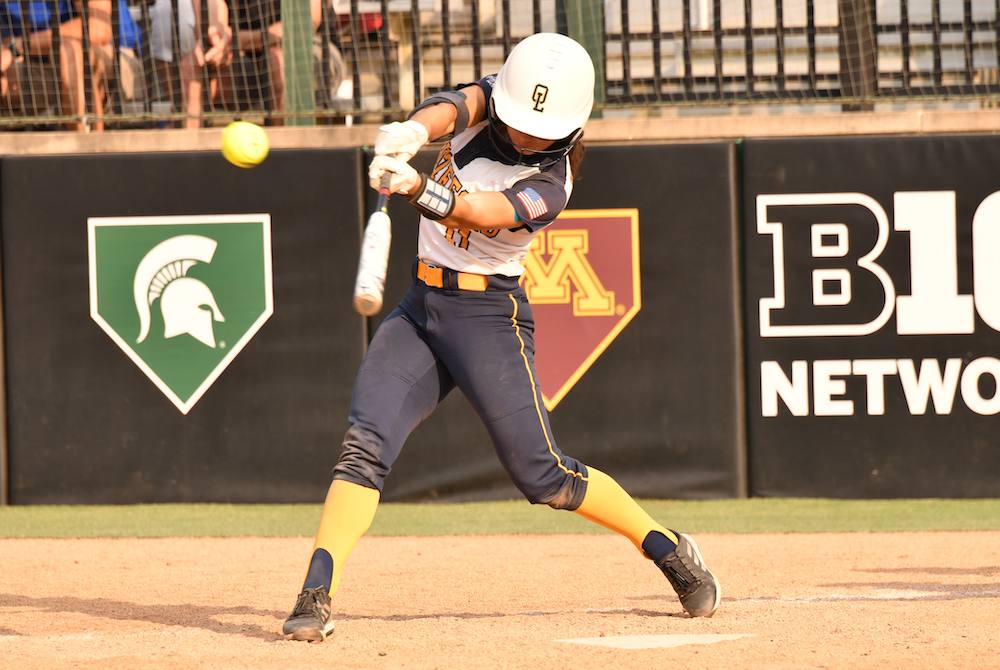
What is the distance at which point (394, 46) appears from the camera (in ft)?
26.5

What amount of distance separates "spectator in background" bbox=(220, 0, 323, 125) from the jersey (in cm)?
486

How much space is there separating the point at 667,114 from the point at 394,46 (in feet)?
6.80

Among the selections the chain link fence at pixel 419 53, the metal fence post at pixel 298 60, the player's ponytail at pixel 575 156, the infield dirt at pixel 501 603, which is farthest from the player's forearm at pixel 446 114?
the metal fence post at pixel 298 60

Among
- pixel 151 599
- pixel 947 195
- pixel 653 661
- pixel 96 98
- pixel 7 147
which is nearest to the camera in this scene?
pixel 653 661

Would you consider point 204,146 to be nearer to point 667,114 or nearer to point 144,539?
point 144,539

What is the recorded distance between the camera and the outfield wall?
6.68m

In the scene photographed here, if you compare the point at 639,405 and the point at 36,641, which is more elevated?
the point at 36,641

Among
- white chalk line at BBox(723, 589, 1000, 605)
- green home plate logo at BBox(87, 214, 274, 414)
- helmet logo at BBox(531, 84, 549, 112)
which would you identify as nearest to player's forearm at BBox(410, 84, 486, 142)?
helmet logo at BBox(531, 84, 549, 112)

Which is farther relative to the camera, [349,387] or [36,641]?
[349,387]

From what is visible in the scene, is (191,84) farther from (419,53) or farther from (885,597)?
(885,597)

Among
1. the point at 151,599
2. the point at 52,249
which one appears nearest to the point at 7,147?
the point at 52,249

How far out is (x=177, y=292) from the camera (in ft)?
22.5

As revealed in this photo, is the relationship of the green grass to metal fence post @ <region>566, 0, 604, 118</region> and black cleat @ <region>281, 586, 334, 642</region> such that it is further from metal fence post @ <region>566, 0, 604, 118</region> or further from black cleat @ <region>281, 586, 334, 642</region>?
metal fence post @ <region>566, 0, 604, 118</region>

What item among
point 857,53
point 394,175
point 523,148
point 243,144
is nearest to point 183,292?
point 243,144
